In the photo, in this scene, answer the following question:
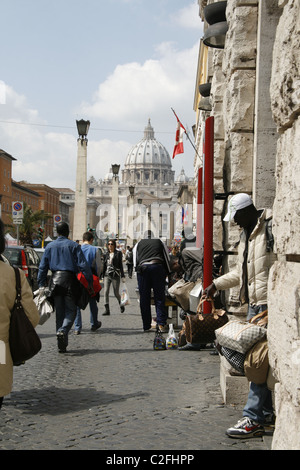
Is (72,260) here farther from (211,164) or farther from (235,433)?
(235,433)

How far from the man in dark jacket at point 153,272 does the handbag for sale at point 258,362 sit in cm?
526

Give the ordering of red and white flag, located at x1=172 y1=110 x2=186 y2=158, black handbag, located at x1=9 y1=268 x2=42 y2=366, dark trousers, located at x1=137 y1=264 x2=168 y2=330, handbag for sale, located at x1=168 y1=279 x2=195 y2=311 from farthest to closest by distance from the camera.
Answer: red and white flag, located at x1=172 y1=110 x2=186 y2=158 → dark trousers, located at x1=137 y1=264 x2=168 y2=330 → handbag for sale, located at x1=168 y1=279 x2=195 y2=311 → black handbag, located at x1=9 y1=268 x2=42 y2=366

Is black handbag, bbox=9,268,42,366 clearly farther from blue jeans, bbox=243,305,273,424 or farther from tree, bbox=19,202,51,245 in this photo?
tree, bbox=19,202,51,245

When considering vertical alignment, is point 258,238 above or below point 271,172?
below

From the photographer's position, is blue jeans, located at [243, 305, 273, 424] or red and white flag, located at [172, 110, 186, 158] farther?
red and white flag, located at [172, 110, 186, 158]

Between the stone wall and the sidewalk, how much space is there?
132cm

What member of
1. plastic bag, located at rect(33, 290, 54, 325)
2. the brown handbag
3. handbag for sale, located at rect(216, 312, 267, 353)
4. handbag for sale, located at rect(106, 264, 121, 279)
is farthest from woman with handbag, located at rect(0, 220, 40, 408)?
handbag for sale, located at rect(106, 264, 121, 279)

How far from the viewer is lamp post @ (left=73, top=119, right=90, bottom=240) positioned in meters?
25.0

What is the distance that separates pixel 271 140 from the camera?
18.9 feet

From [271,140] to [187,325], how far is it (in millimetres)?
1670

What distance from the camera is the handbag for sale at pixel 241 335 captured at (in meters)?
3.91

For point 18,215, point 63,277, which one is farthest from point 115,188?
point 63,277

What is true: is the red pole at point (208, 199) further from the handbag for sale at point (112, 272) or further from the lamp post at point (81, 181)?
the lamp post at point (81, 181)

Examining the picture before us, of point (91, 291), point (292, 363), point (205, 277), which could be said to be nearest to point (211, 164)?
point (205, 277)
